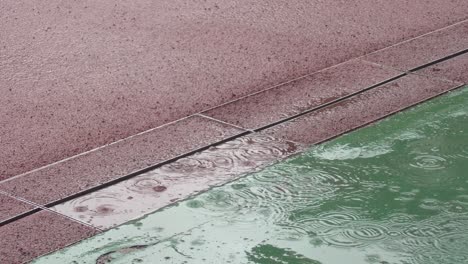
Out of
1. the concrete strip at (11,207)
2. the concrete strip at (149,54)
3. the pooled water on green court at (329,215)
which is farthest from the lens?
the concrete strip at (149,54)

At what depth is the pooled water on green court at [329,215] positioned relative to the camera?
4.02 metres

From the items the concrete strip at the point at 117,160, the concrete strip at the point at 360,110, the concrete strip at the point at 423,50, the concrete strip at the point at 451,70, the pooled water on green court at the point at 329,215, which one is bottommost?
the pooled water on green court at the point at 329,215

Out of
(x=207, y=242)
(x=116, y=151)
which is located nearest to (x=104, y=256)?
(x=207, y=242)

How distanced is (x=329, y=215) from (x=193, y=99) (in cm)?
156

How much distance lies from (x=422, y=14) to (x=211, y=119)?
2529 millimetres

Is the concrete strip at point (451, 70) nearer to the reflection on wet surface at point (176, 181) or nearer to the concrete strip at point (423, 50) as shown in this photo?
the concrete strip at point (423, 50)

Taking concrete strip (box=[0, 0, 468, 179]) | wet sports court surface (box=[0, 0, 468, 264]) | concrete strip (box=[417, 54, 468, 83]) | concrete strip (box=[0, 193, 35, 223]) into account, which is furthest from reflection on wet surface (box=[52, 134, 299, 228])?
concrete strip (box=[417, 54, 468, 83])

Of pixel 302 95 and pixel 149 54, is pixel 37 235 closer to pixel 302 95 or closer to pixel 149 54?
pixel 302 95

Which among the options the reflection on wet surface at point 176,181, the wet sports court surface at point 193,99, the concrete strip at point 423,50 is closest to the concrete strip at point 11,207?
the wet sports court surface at point 193,99

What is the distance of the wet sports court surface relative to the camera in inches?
173

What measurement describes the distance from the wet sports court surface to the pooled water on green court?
2cm

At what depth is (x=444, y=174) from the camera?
15.6 ft

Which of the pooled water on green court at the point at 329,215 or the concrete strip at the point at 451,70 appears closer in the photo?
the pooled water on green court at the point at 329,215

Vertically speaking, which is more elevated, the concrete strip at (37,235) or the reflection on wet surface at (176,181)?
the reflection on wet surface at (176,181)
